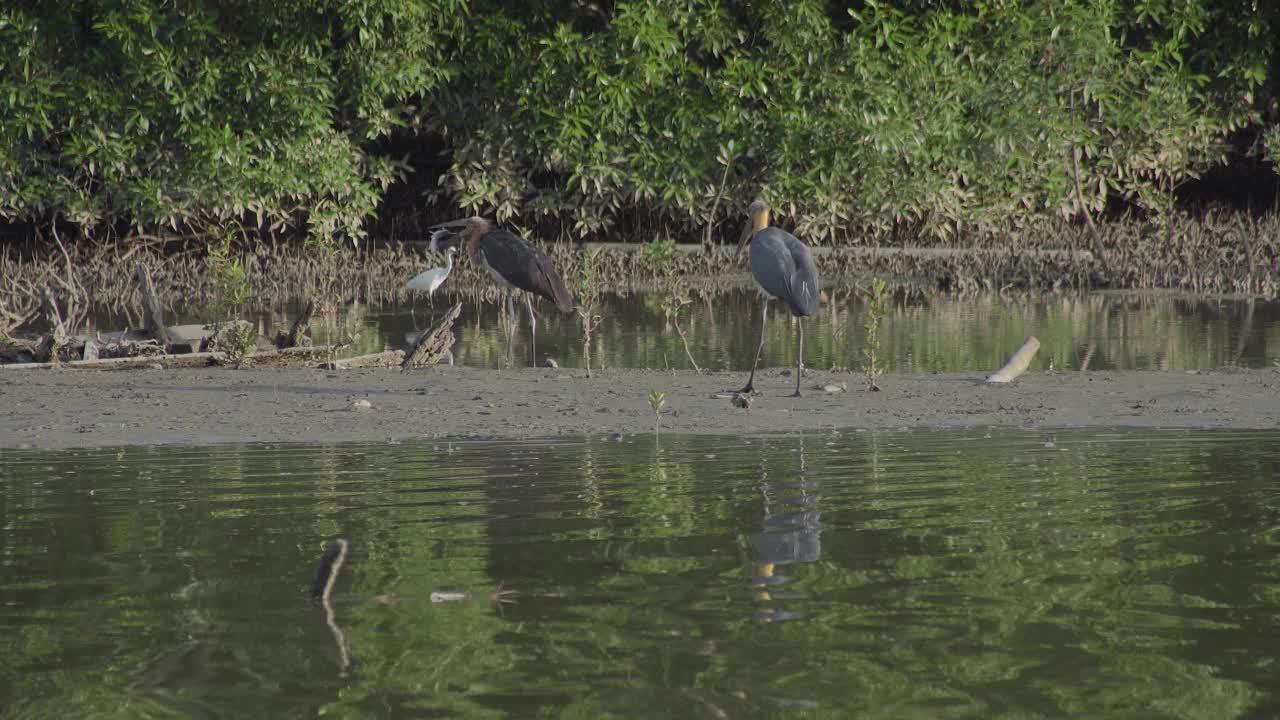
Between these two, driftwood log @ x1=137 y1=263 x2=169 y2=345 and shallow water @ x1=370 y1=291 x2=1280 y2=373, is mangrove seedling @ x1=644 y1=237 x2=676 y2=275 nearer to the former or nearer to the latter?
shallow water @ x1=370 y1=291 x2=1280 y2=373

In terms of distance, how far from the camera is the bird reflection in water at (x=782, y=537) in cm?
433

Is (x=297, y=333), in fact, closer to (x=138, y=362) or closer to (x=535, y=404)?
(x=138, y=362)

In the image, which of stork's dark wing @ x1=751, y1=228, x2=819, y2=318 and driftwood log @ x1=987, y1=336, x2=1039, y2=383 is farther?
driftwood log @ x1=987, y1=336, x2=1039, y2=383

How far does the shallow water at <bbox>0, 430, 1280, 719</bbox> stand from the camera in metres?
3.52

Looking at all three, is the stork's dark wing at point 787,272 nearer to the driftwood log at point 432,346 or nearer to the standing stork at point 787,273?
the standing stork at point 787,273

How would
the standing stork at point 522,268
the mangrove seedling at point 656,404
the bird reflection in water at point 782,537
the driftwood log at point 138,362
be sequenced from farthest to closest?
the standing stork at point 522,268
the driftwood log at point 138,362
the mangrove seedling at point 656,404
the bird reflection in water at point 782,537

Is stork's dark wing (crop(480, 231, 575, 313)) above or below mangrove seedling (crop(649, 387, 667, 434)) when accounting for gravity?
above

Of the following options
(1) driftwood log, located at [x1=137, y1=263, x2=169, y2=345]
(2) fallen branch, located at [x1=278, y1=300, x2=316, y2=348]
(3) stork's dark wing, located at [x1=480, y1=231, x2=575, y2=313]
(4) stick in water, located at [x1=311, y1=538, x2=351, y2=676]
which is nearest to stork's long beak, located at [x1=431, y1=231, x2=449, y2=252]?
(3) stork's dark wing, located at [x1=480, y1=231, x2=575, y2=313]

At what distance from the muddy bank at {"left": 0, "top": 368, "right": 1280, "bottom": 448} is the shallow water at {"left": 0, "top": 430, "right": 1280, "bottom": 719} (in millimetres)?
1042

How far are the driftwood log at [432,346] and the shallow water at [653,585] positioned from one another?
134 inches

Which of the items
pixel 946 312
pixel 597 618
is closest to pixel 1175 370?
pixel 946 312

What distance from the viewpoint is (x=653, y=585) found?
4457mm

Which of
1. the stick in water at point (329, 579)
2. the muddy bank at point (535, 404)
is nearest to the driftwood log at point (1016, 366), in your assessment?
the muddy bank at point (535, 404)

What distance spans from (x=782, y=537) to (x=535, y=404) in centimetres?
390
